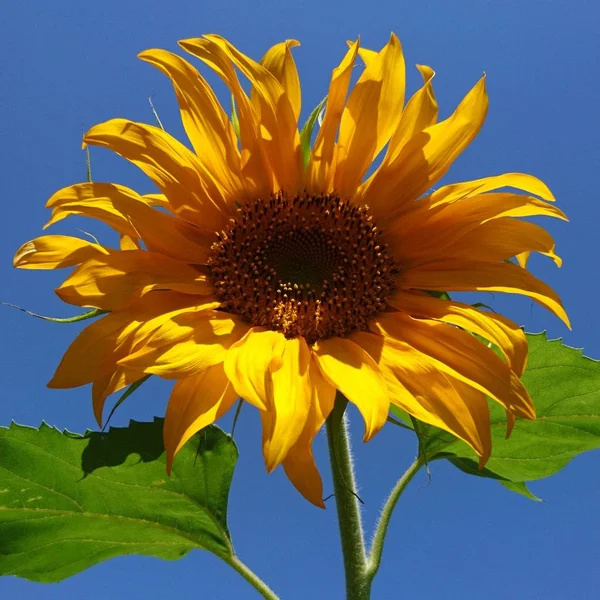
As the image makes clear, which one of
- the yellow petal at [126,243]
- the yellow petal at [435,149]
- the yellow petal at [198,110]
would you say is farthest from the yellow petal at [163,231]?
the yellow petal at [435,149]

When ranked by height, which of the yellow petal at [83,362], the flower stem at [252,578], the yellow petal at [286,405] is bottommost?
the flower stem at [252,578]

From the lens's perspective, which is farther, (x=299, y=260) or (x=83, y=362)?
(x=299, y=260)

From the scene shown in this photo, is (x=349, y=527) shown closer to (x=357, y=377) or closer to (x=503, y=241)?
(x=357, y=377)

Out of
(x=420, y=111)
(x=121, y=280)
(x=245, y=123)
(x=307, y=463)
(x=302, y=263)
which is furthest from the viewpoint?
(x=302, y=263)

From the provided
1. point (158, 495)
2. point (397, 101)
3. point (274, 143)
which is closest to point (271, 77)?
point (274, 143)

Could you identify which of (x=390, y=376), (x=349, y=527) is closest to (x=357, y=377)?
(x=390, y=376)

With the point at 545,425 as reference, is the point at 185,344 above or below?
above

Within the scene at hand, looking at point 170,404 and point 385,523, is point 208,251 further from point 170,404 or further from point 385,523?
point 385,523

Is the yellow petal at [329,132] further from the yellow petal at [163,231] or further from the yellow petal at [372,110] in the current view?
Result: the yellow petal at [163,231]
